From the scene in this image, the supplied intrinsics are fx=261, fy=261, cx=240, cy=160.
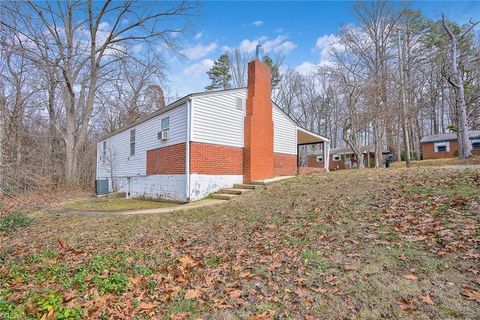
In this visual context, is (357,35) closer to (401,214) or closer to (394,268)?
(401,214)

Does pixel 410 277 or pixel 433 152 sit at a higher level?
pixel 433 152

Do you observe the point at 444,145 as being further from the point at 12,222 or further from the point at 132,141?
the point at 12,222

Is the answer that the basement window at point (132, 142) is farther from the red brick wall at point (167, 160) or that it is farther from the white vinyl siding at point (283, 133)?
the white vinyl siding at point (283, 133)

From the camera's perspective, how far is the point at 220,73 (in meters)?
30.2

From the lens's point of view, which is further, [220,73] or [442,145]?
[220,73]

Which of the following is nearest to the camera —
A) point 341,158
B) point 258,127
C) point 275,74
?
point 258,127

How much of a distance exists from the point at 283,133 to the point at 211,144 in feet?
15.9

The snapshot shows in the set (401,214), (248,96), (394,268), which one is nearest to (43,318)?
(394,268)

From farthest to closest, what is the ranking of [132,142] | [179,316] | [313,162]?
[313,162] < [132,142] < [179,316]

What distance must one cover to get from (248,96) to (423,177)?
7.44 meters

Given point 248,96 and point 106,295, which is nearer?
point 106,295

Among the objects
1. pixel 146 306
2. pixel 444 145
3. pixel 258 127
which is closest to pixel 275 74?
pixel 444 145

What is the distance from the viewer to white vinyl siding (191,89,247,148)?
10.1 m

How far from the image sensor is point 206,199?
9.95 metres
